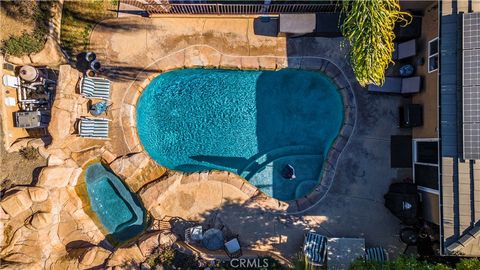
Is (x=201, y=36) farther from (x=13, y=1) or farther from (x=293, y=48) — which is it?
(x=13, y=1)

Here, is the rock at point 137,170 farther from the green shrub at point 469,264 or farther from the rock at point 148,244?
the green shrub at point 469,264

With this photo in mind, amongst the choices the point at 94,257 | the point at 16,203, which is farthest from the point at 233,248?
the point at 16,203

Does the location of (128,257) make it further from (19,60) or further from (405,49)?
(405,49)

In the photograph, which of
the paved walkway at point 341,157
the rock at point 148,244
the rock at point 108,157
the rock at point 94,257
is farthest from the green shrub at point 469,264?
the rock at point 108,157

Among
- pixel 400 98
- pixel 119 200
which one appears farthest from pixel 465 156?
pixel 119 200

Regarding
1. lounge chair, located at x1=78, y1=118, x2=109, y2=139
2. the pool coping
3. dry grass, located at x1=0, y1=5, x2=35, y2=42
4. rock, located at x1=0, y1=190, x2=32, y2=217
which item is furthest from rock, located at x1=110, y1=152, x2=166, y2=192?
dry grass, located at x1=0, y1=5, x2=35, y2=42

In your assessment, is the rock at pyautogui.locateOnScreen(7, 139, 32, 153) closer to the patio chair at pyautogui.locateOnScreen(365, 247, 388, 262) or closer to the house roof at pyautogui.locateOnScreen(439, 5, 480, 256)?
the patio chair at pyautogui.locateOnScreen(365, 247, 388, 262)
